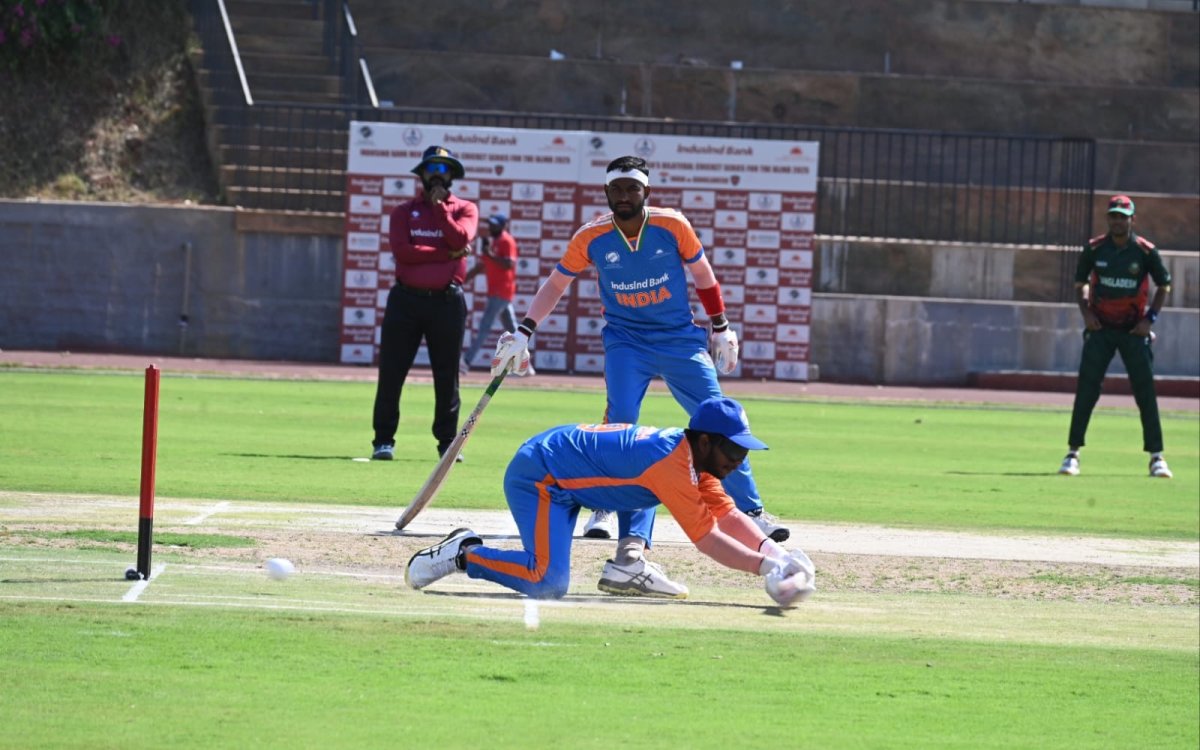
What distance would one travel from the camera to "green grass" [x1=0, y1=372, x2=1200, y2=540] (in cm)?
1391

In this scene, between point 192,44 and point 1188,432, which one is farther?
point 192,44

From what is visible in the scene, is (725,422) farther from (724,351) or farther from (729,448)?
(724,351)

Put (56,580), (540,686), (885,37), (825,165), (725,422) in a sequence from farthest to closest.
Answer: (885,37) → (825,165) → (56,580) → (725,422) → (540,686)

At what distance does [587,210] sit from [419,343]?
1355 cm

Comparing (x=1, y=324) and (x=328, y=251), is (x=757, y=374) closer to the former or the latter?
(x=328, y=251)

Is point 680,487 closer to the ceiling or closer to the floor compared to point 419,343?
closer to the floor

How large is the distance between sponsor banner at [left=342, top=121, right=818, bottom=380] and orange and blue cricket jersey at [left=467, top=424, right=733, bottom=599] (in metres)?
19.0

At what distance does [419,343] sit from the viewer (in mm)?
15406

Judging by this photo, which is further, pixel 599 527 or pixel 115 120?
pixel 115 120

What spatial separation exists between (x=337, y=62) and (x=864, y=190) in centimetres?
946

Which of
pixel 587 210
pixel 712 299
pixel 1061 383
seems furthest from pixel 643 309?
pixel 1061 383

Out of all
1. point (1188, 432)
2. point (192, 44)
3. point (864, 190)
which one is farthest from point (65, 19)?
point (1188, 432)

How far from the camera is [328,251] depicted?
2955cm

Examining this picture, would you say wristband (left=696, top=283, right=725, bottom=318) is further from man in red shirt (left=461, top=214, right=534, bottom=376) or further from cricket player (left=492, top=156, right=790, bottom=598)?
man in red shirt (left=461, top=214, right=534, bottom=376)
